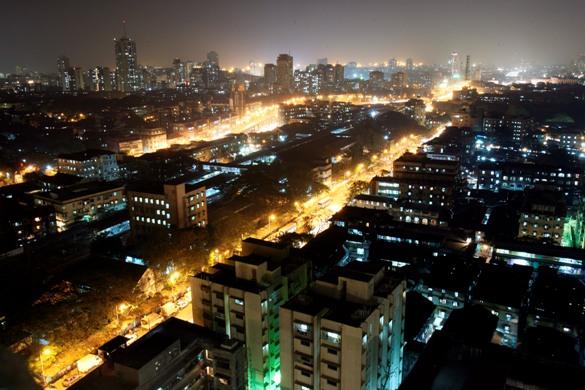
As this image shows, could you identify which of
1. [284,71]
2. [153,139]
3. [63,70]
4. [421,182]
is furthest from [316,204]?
[63,70]

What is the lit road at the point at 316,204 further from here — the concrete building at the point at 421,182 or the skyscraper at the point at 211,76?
the skyscraper at the point at 211,76

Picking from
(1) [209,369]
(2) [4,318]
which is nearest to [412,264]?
(1) [209,369]

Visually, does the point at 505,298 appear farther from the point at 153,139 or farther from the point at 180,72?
the point at 180,72

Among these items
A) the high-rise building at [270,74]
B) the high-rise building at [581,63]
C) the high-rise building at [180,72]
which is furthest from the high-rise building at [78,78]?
the high-rise building at [581,63]

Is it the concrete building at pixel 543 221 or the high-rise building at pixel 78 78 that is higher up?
the high-rise building at pixel 78 78

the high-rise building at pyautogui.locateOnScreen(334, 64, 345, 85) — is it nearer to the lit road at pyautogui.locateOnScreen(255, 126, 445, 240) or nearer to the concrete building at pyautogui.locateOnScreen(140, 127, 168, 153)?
the concrete building at pyautogui.locateOnScreen(140, 127, 168, 153)
